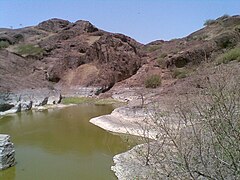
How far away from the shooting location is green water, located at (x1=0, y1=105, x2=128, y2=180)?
12.7 metres

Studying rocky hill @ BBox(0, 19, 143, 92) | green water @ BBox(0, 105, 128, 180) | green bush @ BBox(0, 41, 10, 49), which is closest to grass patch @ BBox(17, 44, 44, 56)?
rocky hill @ BBox(0, 19, 143, 92)

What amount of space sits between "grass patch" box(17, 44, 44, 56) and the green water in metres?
25.4

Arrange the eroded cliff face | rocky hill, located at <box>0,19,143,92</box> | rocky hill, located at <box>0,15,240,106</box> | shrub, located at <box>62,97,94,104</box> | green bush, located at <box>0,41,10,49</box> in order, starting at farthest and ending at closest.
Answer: green bush, located at <box>0,41,10,49</box>, rocky hill, located at <box>0,19,143,92</box>, the eroded cliff face, rocky hill, located at <box>0,15,240,106</box>, shrub, located at <box>62,97,94,104</box>

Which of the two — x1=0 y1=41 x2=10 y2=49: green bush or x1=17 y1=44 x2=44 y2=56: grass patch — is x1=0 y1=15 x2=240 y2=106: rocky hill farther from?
x1=0 y1=41 x2=10 y2=49: green bush

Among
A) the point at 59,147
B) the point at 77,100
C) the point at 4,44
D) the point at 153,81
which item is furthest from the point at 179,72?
the point at 4,44

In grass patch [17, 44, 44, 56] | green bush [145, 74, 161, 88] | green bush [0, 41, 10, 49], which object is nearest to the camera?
green bush [145, 74, 161, 88]

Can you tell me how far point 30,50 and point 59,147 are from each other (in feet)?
132

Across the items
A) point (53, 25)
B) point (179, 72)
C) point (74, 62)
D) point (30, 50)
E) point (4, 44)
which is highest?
point (53, 25)

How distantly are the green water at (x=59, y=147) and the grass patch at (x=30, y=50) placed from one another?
25.4 meters

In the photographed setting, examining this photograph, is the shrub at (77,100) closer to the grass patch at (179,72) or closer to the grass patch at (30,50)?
the grass patch at (179,72)

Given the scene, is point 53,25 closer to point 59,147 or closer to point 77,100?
point 77,100

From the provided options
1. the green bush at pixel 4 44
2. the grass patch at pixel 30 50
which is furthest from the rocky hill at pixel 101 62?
the green bush at pixel 4 44

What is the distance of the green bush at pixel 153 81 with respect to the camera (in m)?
38.7

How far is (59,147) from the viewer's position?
678 inches
